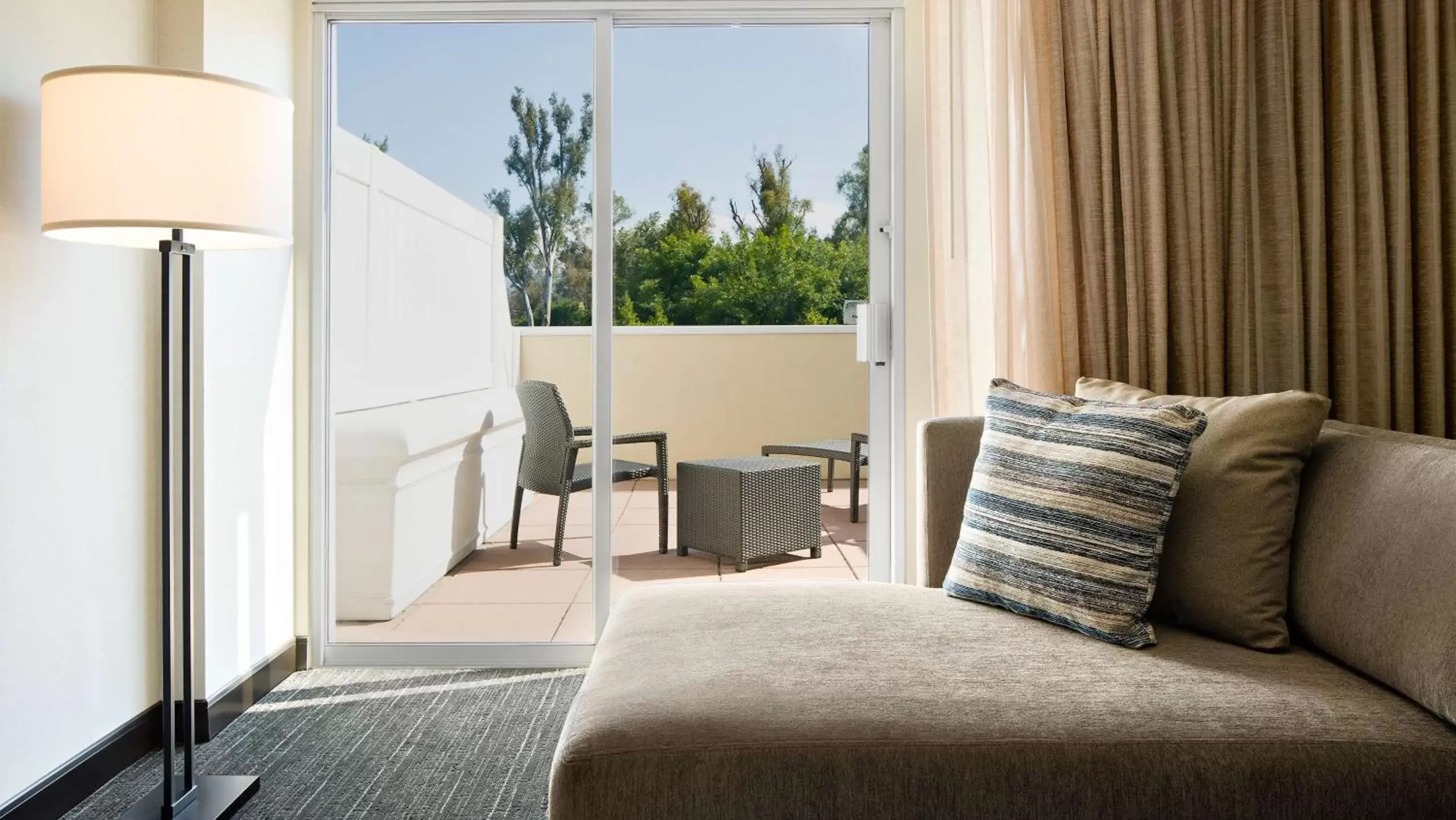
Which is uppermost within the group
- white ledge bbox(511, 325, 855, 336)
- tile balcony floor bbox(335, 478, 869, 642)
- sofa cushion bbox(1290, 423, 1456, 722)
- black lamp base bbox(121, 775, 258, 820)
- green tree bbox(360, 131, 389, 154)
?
green tree bbox(360, 131, 389, 154)

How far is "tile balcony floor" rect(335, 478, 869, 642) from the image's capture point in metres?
3.11

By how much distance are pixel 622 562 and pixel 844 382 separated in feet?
2.94

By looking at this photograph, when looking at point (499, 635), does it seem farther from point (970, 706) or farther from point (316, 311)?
point (970, 706)

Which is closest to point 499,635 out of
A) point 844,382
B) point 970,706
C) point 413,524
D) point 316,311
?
Answer: point 413,524

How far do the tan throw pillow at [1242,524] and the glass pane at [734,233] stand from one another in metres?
1.37

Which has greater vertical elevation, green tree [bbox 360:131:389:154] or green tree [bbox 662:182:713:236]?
green tree [bbox 360:131:389:154]

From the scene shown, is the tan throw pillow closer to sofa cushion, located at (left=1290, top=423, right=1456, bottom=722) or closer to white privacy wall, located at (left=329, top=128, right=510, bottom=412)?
sofa cushion, located at (left=1290, top=423, right=1456, bottom=722)

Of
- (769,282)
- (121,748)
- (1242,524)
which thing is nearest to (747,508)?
(769,282)

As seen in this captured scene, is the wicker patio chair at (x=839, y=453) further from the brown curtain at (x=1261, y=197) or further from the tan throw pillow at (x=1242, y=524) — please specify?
the tan throw pillow at (x=1242, y=524)

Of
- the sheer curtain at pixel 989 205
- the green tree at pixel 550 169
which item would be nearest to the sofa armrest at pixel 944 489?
the sheer curtain at pixel 989 205

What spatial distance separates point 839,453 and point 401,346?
4.58ft

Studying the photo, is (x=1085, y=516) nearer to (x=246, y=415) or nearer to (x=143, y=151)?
(x=143, y=151)

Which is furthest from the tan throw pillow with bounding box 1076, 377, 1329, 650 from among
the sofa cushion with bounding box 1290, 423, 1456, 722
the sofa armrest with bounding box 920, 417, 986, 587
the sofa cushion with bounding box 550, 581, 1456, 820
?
the sofa armrest with bounding box 920, 417, 986, 587

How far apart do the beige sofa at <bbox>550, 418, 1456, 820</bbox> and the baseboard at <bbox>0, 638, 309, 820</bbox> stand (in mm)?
1232
